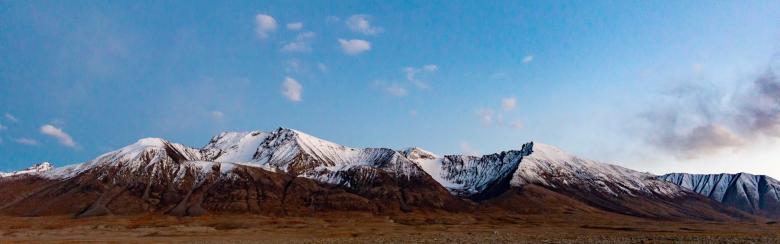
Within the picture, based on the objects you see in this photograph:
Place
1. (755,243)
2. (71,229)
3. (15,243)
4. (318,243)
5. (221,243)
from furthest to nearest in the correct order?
(71,229) < (15,243) < (221,243) < (318,243) < (755,243)

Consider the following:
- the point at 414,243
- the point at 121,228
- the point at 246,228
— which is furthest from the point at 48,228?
the point at 414,243

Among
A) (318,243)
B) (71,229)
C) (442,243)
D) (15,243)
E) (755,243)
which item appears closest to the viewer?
(755,243)

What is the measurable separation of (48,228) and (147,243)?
10910 cm

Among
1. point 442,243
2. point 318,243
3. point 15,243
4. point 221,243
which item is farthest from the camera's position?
point 15,243

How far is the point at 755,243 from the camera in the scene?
281 ft

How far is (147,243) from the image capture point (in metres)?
115

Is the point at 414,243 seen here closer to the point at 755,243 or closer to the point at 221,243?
the point at 221,243

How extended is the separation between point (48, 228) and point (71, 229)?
11456 millimetres

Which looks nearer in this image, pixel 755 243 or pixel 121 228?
pixel 755 243

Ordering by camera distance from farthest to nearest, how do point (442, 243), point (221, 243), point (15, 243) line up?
point (15, 243) → point (221, 243) → point (442, 243)

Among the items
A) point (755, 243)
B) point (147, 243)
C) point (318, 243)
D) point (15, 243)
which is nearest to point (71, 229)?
point (15, 243)

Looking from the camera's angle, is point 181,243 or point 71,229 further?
point 71,229

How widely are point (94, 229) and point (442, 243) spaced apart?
14534cm

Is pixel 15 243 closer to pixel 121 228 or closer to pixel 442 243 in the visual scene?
pixel 121 228
